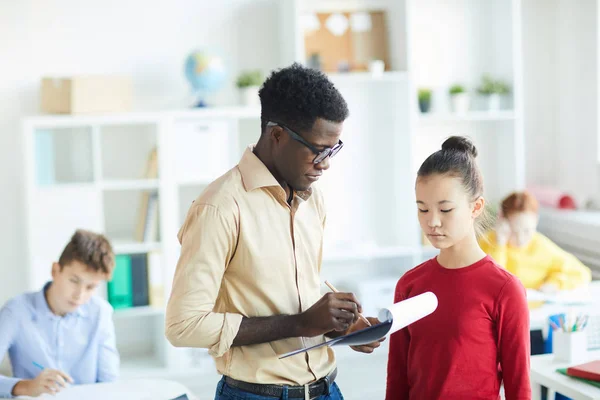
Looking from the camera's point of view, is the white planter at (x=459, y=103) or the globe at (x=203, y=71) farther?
the white planter at (x=459, y=103)

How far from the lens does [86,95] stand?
4.35 metres

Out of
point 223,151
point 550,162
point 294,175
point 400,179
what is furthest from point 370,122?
point 294,175

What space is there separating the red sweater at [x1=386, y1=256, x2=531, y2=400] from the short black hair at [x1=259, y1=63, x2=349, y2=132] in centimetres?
54

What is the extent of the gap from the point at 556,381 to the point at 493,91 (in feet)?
9.54

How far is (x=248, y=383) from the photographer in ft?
5.51

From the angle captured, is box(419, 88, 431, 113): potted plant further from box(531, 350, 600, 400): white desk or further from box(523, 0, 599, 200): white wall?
box(531, 350, 600, 400): white desk

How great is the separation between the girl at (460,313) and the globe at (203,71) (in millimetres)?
2723

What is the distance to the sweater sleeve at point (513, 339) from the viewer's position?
6.00 feet

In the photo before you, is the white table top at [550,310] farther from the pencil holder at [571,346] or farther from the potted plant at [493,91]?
the potted plant at [493,91]

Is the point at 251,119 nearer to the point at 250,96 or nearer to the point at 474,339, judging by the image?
the point at 250,96

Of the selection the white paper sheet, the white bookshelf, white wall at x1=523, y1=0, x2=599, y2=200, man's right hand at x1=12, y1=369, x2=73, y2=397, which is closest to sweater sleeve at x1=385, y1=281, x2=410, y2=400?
the white paper sheet

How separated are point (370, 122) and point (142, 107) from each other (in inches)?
56.3

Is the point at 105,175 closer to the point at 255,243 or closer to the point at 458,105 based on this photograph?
the point at 458,105

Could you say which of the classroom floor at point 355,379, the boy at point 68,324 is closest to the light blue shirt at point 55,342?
the boy at point 68,324
